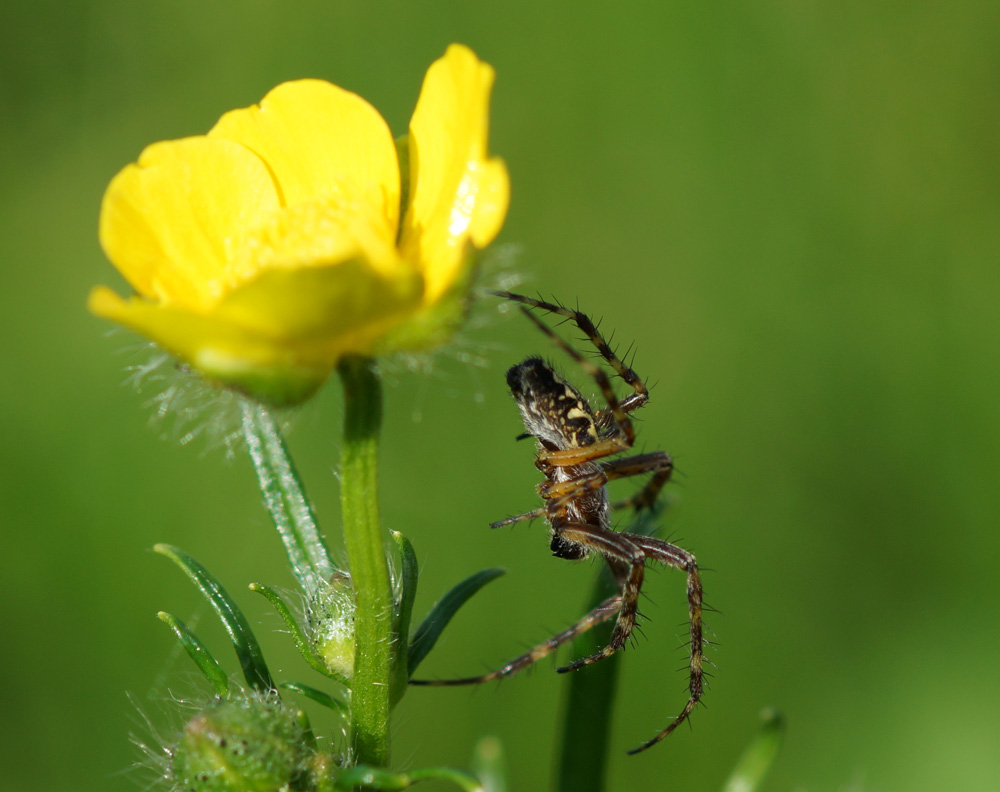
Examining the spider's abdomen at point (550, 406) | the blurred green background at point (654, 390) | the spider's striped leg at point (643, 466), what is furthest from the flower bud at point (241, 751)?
the blurred green background at point (654, 390)

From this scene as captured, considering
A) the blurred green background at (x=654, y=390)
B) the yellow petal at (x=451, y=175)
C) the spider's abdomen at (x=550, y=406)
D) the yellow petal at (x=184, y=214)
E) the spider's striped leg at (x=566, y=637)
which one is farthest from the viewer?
the blurred green background at (x=654, y=390)

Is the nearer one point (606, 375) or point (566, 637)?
point (566, 637)

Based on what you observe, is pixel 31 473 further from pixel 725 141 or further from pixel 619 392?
pixel 725 141

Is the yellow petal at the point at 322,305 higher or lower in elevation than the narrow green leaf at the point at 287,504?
higher

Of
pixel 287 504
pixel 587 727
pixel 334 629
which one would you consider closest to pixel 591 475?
pixel 587 727

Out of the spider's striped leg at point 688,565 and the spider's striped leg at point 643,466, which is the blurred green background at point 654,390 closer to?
the spider's striped leg at point 688,565

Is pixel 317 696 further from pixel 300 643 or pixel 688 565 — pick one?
pixel 688 565
